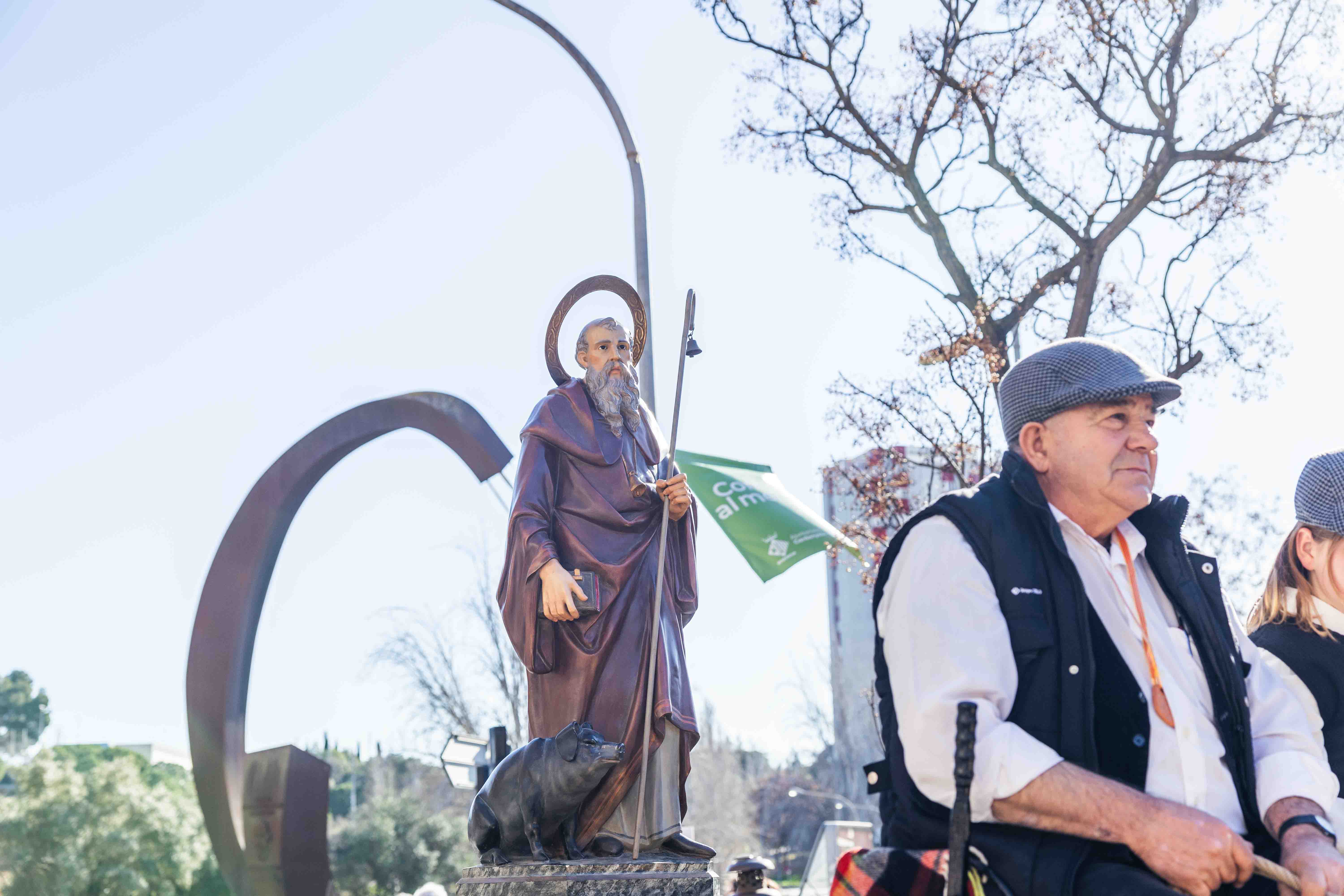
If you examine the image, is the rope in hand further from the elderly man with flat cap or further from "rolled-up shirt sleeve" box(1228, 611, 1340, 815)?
"rolled-up shirt sleeve" box(1228, 611, 1340, 815)

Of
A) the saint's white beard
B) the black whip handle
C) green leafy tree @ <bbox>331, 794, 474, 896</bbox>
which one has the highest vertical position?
the saint's white beard

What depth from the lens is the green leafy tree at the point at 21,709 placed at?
5391 cm

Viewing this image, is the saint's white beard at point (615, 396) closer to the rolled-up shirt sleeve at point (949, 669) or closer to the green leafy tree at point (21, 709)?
the rolled-up shirt sleeve at point (949, 669)

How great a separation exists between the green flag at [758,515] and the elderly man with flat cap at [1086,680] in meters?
6.79

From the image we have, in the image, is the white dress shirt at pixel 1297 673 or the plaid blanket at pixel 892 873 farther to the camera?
the white dress shirt at pixel 1297 673

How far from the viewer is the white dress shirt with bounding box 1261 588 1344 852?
131 inches

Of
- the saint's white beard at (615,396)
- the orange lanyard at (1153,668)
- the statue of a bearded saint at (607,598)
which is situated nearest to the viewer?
the orange lanyard at (1153,668)

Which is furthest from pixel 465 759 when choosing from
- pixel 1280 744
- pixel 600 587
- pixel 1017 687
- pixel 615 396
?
pixel 1017 687

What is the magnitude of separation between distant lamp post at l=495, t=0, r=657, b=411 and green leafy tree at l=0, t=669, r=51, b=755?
49.9 metres

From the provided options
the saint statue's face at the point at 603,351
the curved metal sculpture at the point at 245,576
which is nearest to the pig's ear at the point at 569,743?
the saint statue's face at the point at 603,351

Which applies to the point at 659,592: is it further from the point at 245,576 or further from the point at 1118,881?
the point at 245,576

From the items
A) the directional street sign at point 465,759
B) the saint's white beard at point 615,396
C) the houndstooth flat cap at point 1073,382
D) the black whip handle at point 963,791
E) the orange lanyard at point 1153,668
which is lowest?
the black whip handle at point 963,791

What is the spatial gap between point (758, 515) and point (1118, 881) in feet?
25.9

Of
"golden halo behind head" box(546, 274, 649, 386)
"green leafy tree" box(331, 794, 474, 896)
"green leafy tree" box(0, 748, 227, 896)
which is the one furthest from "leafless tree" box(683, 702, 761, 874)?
"golden halo behind head" box(546, 274, 649, 386)
